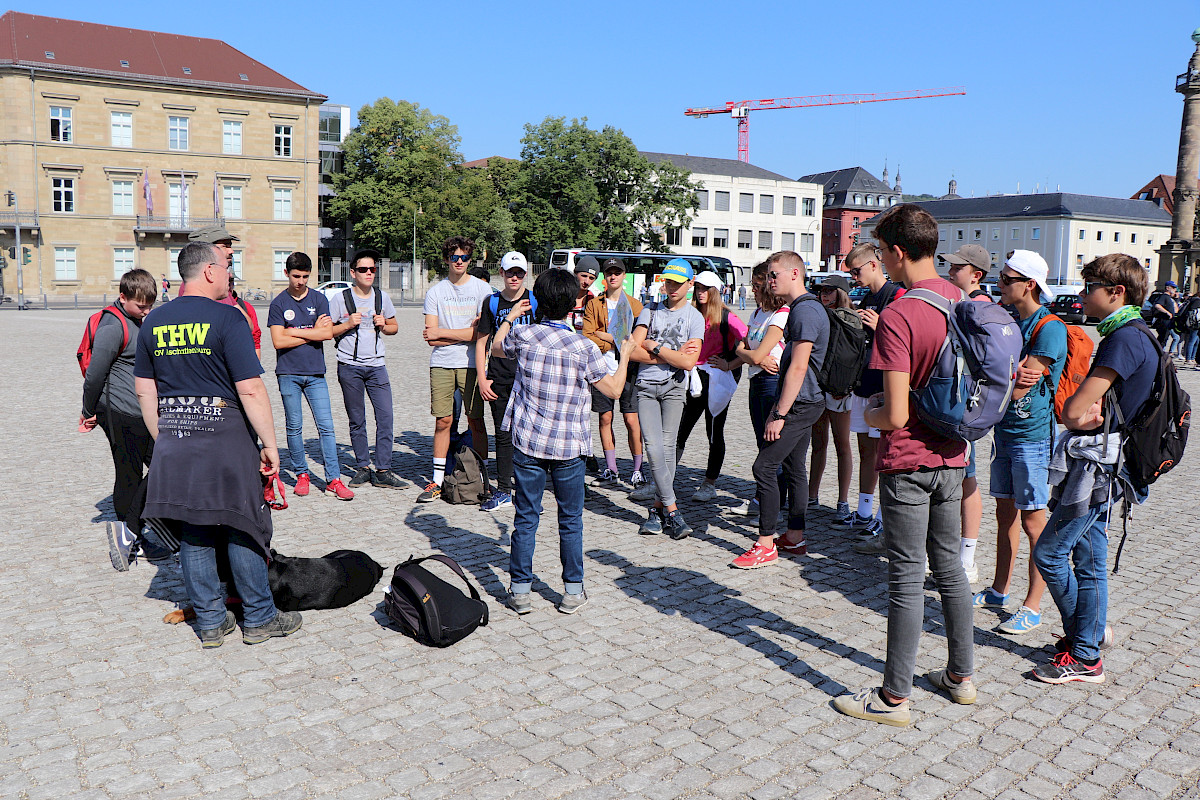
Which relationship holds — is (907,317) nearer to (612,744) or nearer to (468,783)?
(612,744)

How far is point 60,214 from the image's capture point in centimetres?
5166

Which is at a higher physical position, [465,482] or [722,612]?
[465,482]

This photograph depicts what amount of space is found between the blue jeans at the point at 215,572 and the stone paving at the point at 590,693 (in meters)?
0.18

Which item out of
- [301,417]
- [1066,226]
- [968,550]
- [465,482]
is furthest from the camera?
[1066,226]

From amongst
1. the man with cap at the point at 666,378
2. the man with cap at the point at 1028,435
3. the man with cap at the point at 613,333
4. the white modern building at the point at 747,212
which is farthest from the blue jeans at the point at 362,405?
the white modern building at the point at 747,212

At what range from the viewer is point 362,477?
806 cm

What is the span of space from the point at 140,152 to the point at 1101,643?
5874cm

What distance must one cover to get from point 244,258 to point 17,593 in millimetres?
54088

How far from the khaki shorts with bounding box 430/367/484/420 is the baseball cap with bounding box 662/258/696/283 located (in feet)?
6.47

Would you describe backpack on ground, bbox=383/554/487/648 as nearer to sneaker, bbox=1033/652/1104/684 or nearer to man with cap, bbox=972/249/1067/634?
man with cap, bbox=972/249/1067/634

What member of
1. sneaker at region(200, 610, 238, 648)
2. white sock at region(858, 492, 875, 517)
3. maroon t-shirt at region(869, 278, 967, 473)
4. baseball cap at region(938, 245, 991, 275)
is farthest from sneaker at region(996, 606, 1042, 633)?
sneaker at region(200, 610, 238, 648)

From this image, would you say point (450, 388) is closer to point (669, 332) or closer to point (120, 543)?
point (669, 332)

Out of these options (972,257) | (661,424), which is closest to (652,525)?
(661,424)

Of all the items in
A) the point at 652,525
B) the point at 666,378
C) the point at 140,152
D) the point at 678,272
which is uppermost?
the point at 140,152
